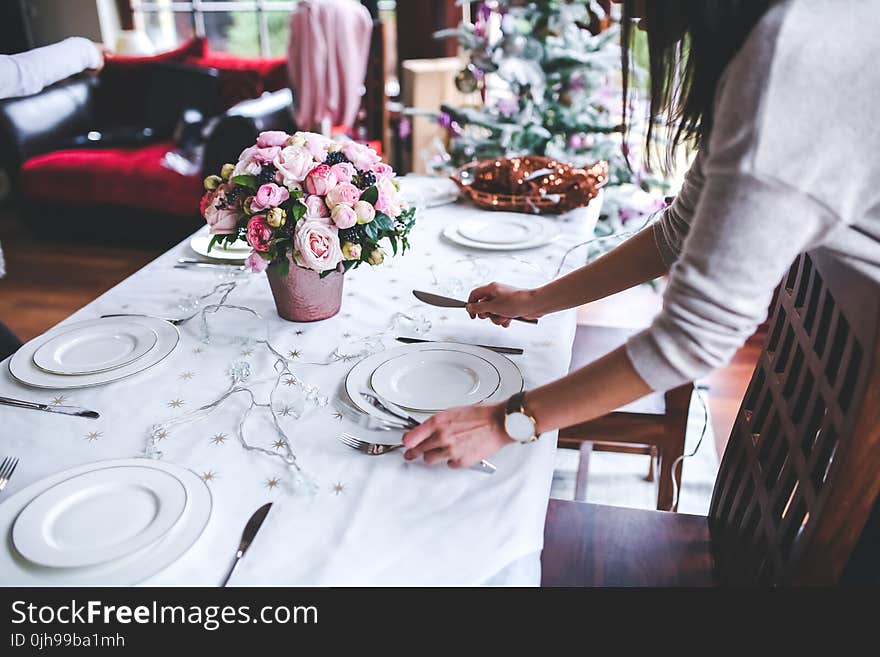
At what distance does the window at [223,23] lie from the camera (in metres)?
4.90

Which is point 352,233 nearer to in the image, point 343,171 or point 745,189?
point 343,171

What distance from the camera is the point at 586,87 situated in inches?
105

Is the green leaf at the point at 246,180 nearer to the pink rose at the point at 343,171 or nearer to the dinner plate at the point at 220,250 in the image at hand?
the pink rose at the point at 343,171

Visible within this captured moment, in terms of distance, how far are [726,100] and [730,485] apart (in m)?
0.67

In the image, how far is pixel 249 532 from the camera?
2.25 ft

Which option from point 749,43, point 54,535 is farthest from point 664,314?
point 54,535

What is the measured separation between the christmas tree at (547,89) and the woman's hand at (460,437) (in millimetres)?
1960

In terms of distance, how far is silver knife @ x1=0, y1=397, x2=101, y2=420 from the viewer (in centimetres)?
87

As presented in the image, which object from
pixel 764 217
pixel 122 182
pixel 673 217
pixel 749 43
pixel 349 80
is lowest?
pixel 122 182

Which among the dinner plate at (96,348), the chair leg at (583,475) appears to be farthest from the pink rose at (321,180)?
the chair leg at (583,475)

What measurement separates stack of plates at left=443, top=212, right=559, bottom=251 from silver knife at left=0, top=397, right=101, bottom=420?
79cm

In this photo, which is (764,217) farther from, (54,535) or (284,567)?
(54,535)

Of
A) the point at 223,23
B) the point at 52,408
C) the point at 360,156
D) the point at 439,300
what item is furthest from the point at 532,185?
the point at 223,23

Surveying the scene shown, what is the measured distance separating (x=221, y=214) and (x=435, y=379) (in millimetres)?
421
